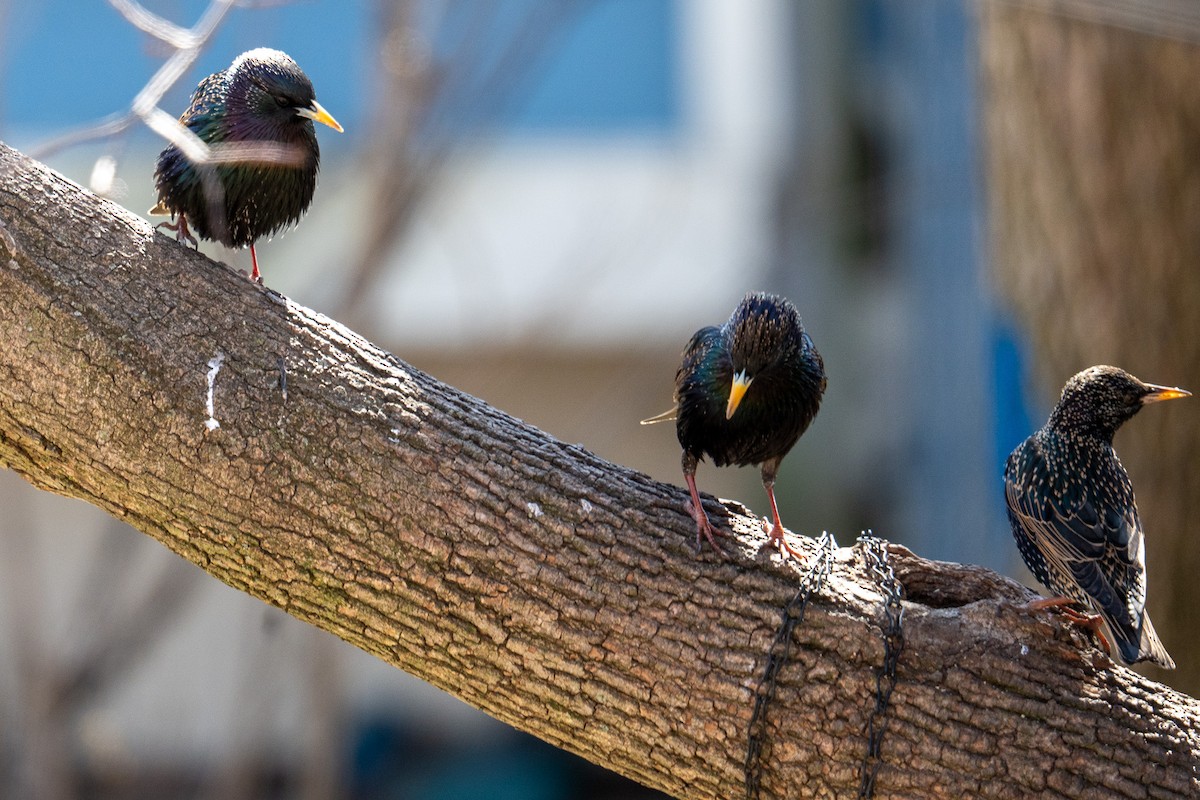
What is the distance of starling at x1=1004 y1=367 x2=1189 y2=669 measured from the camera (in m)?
2.77

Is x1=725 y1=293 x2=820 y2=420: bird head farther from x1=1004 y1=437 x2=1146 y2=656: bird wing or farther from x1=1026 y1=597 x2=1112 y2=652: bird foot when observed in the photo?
x1=1026 y1=597 x2=1112 y2=652: bird foot

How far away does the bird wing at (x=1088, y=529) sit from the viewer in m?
2.79

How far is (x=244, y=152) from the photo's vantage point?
2883 millimetres

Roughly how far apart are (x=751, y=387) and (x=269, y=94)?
51.1 inches

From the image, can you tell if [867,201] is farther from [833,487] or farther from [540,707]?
[540,707]

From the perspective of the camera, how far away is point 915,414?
7.97 m

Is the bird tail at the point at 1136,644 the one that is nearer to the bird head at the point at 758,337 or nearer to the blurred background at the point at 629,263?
the bird head at the point at 758,337

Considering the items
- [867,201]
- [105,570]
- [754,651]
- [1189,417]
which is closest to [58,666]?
[105,570]

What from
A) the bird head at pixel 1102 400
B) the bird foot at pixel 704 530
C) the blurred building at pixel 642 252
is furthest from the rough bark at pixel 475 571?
the blurred building at pixel 642 252

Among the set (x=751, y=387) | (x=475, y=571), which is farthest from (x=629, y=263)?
(x=475, y=571)

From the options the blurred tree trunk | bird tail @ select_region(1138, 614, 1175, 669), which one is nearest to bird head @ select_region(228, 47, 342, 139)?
bird tail @ select_region(1138, 614, 1175, 669)

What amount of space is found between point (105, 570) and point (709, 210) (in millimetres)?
4553

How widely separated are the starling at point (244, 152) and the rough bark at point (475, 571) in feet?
1.32

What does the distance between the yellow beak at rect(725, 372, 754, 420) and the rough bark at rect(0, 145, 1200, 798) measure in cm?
50
